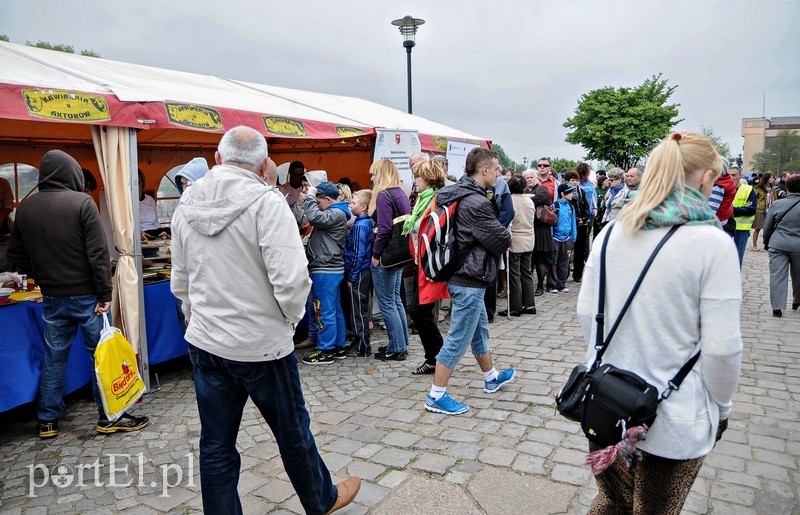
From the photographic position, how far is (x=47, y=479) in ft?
11.3

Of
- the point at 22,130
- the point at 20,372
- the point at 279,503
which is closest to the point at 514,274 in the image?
the point at 279,503

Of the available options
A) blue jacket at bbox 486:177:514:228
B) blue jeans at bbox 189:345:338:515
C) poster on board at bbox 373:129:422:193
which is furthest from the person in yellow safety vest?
blue jeans at bbox 189:345:338:515

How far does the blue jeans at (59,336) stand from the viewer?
4016mm

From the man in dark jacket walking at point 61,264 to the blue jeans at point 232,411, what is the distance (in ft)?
6.64

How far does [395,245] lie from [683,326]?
3849 mm

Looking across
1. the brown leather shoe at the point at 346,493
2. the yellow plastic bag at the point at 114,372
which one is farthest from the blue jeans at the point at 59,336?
the brown leather shoe at the point at 346,493

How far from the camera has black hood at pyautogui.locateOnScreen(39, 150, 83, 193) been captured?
13.0ft

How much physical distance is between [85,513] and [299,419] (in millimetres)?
1546

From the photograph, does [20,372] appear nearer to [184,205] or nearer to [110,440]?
[110,440]

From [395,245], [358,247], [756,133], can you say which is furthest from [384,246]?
[756,133]

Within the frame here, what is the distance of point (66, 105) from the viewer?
4145mm

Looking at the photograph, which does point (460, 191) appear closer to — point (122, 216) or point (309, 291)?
point (309, 291)

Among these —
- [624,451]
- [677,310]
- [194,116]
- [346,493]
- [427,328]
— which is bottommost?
[346,493]

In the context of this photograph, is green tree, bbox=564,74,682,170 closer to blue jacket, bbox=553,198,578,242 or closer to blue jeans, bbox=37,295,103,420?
blue jacket, bbox=553,198,578,242
